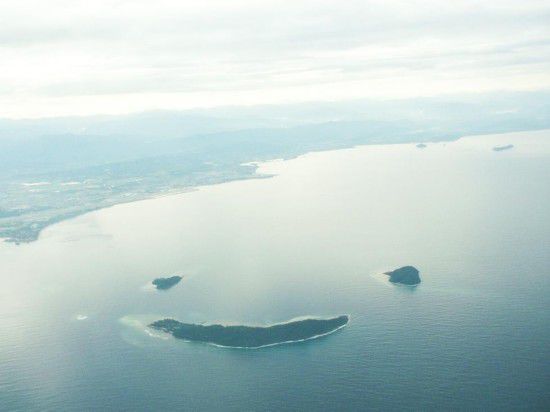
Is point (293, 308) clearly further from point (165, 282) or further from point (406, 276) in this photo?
point (165, 282)

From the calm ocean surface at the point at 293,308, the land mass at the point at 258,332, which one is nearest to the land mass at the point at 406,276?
the calm ocean surface at the point at 293,308

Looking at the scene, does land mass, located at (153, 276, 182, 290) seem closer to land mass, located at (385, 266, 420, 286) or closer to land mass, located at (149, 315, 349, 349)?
land mass, located at (149, 315, 349, 349)

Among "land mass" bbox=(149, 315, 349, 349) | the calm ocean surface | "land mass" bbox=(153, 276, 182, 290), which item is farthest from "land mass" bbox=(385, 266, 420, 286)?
"land mass" bbox=(153, 276, 182, 290)

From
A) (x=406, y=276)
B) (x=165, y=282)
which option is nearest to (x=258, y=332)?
(x=165, y=282)

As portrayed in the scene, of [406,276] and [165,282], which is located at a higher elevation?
[165,282]

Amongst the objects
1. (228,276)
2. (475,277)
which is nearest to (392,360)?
(475,277)

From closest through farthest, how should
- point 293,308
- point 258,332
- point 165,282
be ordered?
point 258,332 < point 293,308 < point 165,282

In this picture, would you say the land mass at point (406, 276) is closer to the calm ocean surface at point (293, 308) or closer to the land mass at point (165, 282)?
the calm ocean surface at point (293, 308)
